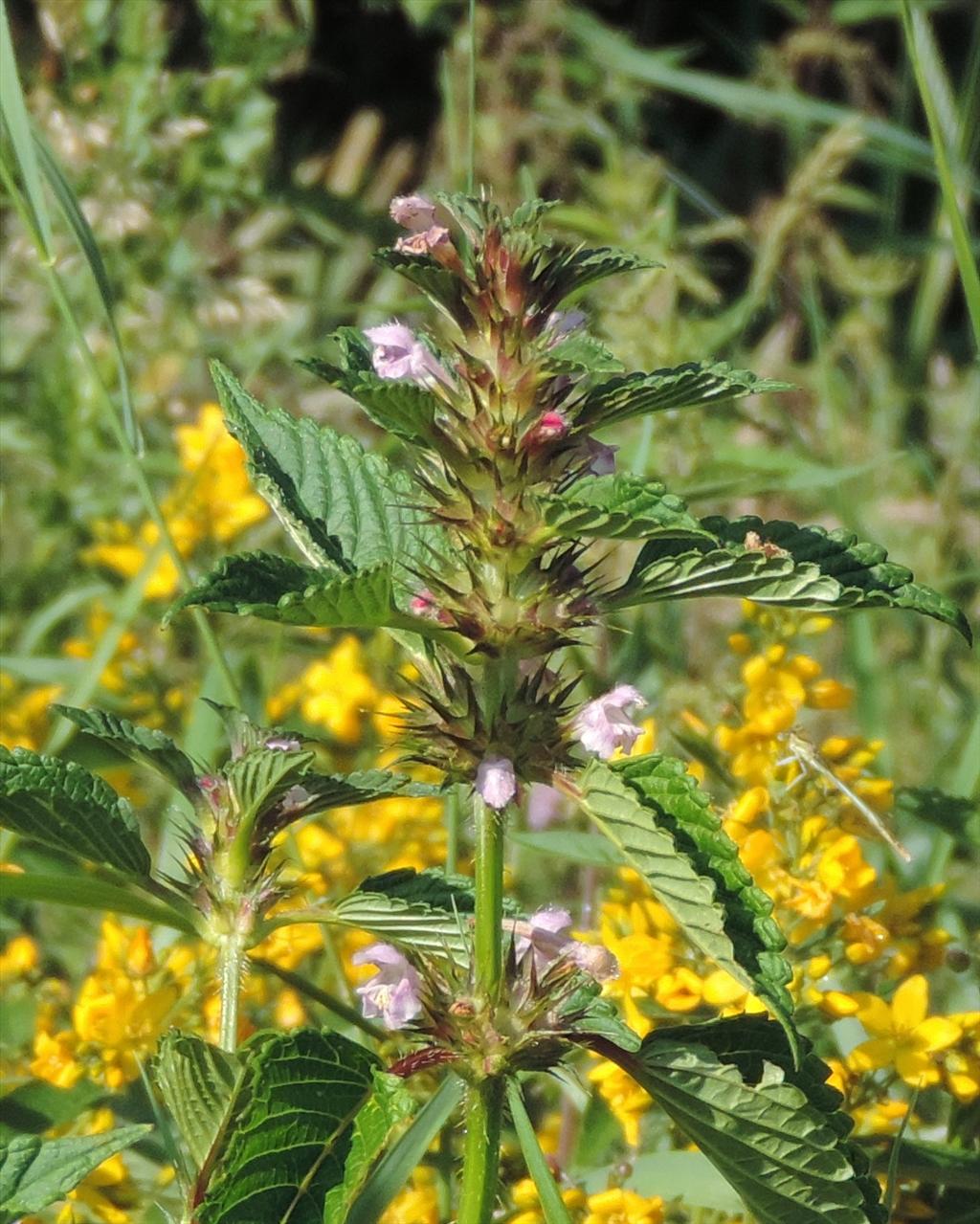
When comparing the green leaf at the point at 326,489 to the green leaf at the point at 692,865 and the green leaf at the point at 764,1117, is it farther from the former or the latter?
the green leaf at the point at 764,1117

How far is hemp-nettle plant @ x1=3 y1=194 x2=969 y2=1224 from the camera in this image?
0.79 m

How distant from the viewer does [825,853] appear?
124 cm

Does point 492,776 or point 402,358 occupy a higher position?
point 402,358

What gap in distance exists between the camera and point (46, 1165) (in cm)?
84

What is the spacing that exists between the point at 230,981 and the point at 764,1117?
11.5 inches

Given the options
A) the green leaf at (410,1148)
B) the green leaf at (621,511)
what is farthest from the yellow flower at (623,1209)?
the green leaf at (621,511)

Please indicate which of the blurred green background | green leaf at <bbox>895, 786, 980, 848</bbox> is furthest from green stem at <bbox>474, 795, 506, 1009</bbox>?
the blurred green background

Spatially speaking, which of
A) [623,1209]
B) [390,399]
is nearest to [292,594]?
[390,399]

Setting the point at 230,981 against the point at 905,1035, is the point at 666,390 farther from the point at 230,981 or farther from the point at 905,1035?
the point at 905,1035

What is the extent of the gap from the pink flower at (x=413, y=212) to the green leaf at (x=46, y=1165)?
1.50ft

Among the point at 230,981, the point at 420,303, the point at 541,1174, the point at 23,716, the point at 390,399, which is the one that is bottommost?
the point at 541,1174

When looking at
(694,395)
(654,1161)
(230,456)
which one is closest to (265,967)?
(654,1161)

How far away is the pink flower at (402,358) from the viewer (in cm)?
87

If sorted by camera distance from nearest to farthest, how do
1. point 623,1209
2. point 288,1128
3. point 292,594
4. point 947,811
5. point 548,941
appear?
point 292,594 → point 288,1128 → point 548,941 → point 623,1209 → point 947,811
